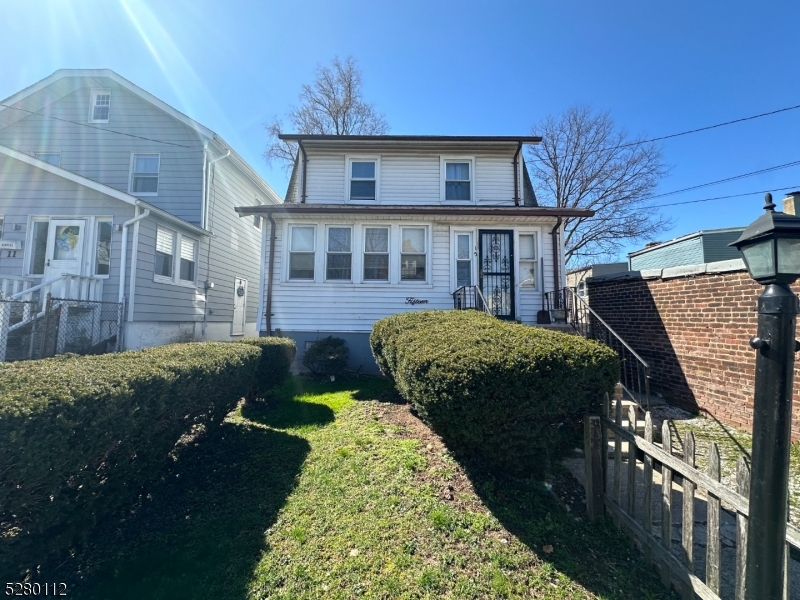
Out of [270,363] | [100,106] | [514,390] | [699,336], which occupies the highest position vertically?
[100,106]

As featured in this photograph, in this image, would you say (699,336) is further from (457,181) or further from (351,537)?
(457,181)

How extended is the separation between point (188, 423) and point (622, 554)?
4068 mm

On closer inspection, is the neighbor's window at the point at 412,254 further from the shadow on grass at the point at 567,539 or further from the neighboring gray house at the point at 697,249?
the neighboring gray house at the point at 697,249

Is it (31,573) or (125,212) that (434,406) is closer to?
(31,573)

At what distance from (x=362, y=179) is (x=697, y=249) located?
475 inches

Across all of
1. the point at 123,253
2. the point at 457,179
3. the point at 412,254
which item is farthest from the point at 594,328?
the point at 123,253

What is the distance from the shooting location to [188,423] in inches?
146

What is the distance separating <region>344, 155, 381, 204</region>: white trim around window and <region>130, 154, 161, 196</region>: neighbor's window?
636cm

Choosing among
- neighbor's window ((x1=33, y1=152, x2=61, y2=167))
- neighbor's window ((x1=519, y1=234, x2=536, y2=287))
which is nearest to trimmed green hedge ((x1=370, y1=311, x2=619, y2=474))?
neighbor's window ((x1=519, y1=234, x2=536, y2=287))

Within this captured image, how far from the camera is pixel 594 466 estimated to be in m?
3.04

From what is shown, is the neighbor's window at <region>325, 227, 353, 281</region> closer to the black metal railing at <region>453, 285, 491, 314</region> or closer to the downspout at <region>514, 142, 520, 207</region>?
the black metal railing at <region>453, 285, 491, 314</region>

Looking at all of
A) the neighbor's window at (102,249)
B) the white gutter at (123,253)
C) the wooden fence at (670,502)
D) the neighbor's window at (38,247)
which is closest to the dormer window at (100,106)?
the neighbor's window at (38,247)

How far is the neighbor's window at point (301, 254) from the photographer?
938 cm

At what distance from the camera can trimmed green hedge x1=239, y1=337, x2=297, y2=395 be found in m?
5.78
